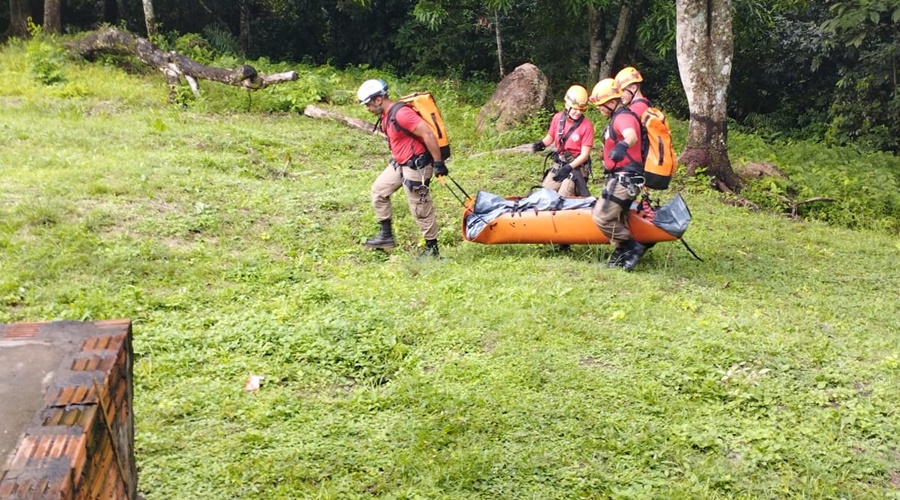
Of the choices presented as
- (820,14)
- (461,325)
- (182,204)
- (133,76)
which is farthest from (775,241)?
(133,76)

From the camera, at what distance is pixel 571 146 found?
28.6 feet

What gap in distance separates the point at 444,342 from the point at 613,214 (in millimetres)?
2567

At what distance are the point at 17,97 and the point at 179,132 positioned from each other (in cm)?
344

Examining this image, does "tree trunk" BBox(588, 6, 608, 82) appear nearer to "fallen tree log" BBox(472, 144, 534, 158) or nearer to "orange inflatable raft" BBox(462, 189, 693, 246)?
"fallen tree log" BBox(472, 144, 534, 158)

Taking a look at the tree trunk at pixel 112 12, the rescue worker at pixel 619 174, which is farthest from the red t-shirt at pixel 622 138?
the tree trunk at pixel 112 12

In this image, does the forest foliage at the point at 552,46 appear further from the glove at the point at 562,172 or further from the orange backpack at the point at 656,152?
the orange backpack at the point at 656,152

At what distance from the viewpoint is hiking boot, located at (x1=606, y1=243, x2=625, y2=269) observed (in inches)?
304

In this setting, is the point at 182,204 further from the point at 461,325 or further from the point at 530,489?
the point at 530,489

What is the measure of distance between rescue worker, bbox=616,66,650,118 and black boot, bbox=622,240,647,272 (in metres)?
1.28

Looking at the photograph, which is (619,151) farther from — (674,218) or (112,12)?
(112,12)

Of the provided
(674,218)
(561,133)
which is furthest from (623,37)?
(674,218)

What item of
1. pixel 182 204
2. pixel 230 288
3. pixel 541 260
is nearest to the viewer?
pixel 230 288

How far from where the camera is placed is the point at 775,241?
920 centimetres

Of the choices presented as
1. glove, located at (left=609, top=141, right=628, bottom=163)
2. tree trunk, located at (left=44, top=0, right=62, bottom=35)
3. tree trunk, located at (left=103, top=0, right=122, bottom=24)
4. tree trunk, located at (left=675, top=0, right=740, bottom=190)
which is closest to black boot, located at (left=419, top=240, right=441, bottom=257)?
glove, located at (left=609, top=141, right=628, bottom=163)
